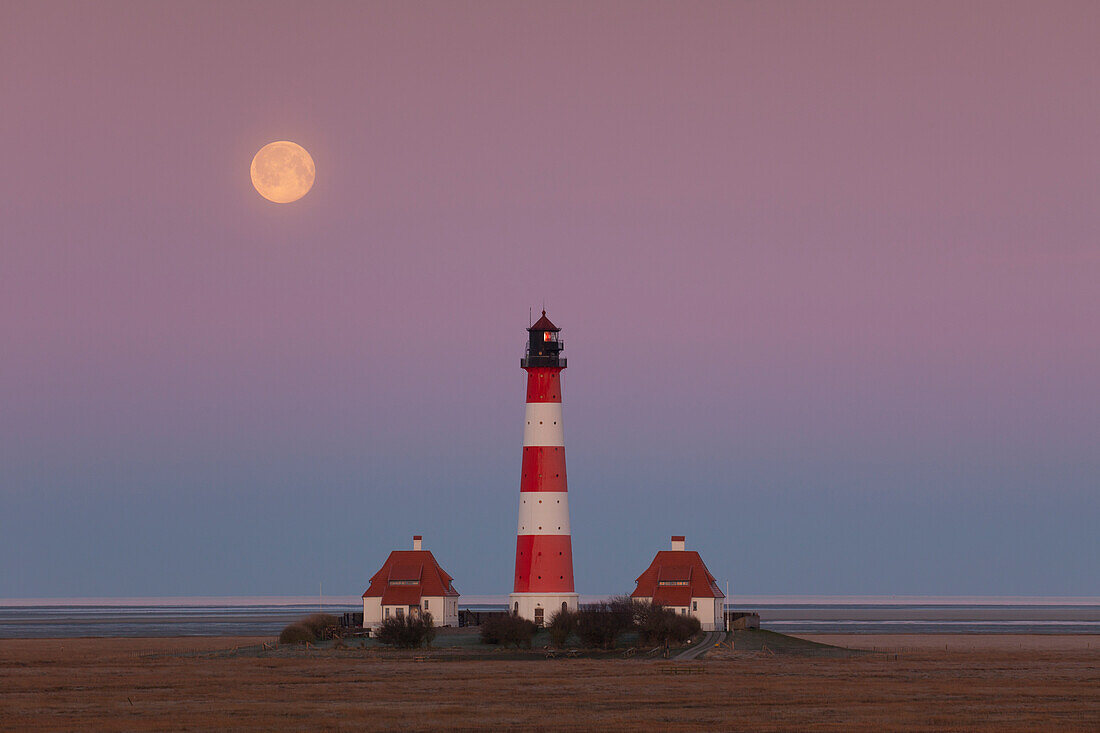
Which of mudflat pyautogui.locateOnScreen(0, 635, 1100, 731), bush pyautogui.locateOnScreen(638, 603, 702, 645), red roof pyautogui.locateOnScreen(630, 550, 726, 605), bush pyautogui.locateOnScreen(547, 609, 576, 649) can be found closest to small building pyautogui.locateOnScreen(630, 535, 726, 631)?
red roof pyautogui.locateOnScreen(630, 550, 726, 605)

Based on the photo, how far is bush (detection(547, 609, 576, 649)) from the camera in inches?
3012

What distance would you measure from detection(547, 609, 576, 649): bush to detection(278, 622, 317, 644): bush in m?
14.8

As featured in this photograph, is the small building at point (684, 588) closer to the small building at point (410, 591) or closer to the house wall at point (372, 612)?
the small building at point (410, 591)

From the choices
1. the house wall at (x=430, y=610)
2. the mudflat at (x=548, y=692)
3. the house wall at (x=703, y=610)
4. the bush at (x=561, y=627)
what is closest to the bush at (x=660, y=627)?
the bush at (x=561, y=627)

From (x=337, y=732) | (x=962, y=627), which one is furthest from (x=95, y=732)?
(x=962, y=627)

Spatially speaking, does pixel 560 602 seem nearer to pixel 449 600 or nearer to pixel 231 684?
pixel 449 600

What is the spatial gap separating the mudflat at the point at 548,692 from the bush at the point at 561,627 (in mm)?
5073

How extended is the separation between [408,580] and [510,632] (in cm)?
1192

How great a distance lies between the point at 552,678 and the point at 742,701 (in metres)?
11.0

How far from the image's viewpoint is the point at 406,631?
7781 centimetres

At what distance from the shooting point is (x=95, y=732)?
43094 millimetres

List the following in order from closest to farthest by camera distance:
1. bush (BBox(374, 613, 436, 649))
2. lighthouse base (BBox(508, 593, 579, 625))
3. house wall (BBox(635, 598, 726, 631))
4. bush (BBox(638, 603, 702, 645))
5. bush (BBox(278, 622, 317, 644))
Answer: bush (BBox(638, 603, 702, 645)) < bush (BBox(374, 613, 436, 649)) < lighthouse base (BBox(508, 593, 579, 625)) < bush (BBox(278, 622, 317, 644)) < house wall (BBox(635, 598, 726, 631))

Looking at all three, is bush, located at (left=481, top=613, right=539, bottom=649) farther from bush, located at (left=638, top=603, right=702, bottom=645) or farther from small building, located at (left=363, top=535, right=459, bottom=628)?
small building, located at (left=363, top=535, right=459, bottom=628)

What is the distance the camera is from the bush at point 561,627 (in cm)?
7650
